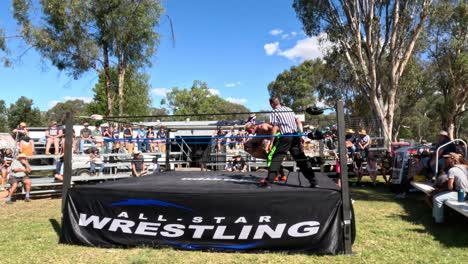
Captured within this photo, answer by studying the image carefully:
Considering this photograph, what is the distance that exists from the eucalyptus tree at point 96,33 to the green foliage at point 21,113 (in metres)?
37.3

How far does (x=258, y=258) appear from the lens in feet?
14.5

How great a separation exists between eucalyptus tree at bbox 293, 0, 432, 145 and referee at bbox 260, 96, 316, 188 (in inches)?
475

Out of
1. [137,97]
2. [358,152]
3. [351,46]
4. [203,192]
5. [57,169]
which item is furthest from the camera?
[137,97]

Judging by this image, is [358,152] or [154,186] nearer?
[154,186]

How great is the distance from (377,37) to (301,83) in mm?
25754

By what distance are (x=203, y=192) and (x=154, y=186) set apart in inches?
31.9

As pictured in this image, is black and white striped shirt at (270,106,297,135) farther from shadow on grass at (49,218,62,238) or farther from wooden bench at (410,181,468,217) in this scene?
shadow on grass at (49,218,62,238)

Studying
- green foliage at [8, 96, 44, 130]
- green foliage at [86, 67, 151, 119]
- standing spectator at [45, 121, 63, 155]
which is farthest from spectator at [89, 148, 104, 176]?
green foliage at [8, 96, 44, 130]

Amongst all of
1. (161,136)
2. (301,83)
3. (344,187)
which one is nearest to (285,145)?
(344,187)

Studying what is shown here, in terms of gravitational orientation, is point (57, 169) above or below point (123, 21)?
below

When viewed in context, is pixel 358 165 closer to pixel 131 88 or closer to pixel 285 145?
pixel 285 145

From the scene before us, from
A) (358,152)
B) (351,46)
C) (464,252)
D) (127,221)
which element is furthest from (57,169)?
(351,46)

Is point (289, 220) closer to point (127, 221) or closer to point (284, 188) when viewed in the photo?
point (284, 188)

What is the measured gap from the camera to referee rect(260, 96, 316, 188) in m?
5.30
